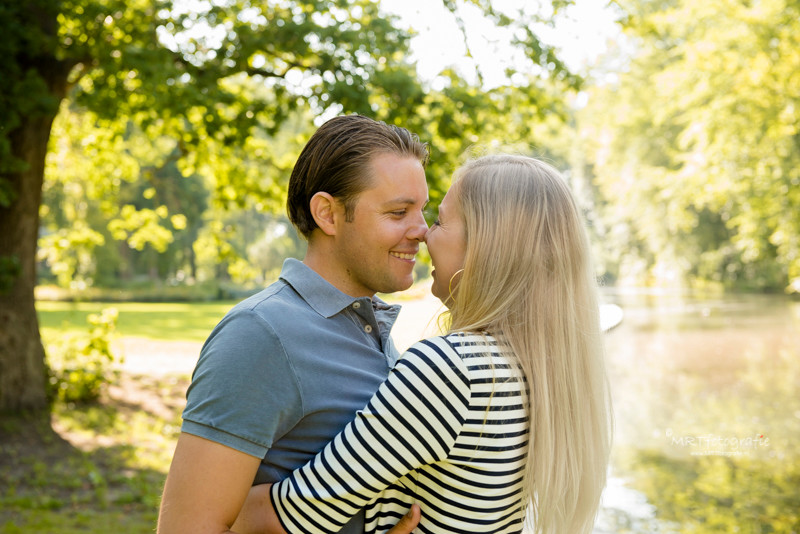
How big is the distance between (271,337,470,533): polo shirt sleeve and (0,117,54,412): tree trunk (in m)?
7.74

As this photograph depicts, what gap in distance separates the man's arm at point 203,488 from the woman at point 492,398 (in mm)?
142

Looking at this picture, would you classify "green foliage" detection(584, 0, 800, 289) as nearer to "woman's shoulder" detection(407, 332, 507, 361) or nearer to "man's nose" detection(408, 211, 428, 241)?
"man's nose" detection(408, 211, 428, 241)

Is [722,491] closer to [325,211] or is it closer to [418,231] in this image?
[418,231]

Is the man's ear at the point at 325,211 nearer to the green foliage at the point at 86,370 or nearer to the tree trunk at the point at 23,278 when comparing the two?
the tree trunk at the point at 23,278

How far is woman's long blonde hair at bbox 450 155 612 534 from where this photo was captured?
6.20 ft

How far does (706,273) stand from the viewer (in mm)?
32531

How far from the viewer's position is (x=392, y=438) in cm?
172

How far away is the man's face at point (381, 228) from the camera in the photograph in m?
2.22

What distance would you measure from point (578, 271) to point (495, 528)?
0.69 m

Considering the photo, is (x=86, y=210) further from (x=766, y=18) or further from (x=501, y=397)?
(x=501, y=397)

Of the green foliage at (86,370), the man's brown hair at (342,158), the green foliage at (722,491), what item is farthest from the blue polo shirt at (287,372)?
the green foliage at (86,370)

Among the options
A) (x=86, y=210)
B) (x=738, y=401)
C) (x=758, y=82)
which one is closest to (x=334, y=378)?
(x=738, y=401)

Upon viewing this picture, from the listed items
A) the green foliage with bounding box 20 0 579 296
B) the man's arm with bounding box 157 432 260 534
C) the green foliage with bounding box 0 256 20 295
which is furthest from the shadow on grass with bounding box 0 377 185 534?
the man's arm with bounding box 157 432 260 534

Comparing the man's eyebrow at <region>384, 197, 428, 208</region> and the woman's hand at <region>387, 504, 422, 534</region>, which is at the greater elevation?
the man's eyebrow at <region>384, 197, 428, 208</region>
